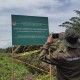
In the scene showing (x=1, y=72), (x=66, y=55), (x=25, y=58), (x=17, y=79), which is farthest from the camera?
(x=25, y=58)

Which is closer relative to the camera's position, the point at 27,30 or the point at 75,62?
the point at 75,62

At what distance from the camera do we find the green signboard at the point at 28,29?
38.4 feet

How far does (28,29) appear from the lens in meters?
11.9

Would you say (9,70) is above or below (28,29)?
below

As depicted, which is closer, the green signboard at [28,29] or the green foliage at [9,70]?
the green signboard at [28,29]

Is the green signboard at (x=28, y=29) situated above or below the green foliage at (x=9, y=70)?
above

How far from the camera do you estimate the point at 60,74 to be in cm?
629

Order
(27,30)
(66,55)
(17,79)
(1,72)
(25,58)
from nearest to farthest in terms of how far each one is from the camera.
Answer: (66,55) < (27,30) < (17,79) < (1,72) < (25,58)

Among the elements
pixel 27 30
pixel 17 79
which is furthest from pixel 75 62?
pixel 17 79

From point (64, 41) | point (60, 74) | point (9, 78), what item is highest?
point (64, 41)

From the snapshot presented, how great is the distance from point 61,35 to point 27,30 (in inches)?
220

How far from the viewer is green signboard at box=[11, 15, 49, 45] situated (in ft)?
38.4

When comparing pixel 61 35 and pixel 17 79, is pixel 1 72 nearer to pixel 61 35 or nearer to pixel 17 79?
pixel 17 79

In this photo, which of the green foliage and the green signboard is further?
the green foliage
